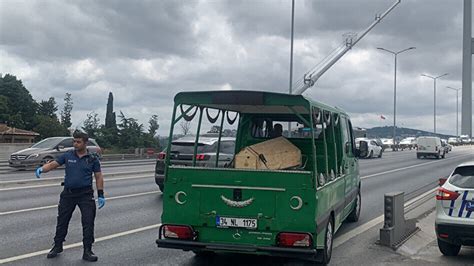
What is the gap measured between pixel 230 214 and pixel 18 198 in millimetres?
8827

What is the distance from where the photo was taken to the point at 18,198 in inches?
535

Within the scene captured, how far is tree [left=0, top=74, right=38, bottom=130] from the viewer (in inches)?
2340

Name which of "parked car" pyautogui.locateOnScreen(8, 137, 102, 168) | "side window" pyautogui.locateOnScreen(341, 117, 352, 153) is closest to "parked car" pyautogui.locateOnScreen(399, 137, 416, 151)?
"parked car" pyautogui.locateOnScreen(8, 137, 102, 168)

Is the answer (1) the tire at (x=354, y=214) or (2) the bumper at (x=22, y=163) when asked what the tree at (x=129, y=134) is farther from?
(1) the tire at (x=354, y=214)

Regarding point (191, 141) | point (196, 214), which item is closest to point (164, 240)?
point (196, 214)

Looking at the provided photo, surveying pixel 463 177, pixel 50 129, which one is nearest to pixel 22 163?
pixel 463 177

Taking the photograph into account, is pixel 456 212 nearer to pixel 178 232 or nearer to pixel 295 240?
pixel 295 240

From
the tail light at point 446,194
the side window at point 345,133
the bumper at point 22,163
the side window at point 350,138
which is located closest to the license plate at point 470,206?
the tail light at point 446,194

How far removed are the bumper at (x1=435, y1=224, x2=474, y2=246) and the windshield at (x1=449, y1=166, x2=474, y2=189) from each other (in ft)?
2.03

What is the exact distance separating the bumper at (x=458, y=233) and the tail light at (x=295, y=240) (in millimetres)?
2563

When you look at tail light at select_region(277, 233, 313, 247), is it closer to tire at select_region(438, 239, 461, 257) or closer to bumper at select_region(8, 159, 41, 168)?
tire at select_region(438, 239, 461, 257)

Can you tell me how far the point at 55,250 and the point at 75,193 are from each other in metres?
0.81

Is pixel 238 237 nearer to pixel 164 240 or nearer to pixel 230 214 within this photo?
pixel 230 214

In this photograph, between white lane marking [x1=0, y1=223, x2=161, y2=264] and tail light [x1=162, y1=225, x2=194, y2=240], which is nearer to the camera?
tail light [x1=162, y1=225, x2=194, y2=240]
